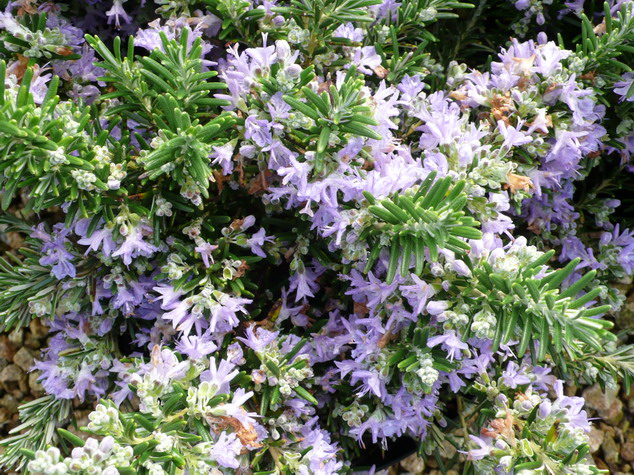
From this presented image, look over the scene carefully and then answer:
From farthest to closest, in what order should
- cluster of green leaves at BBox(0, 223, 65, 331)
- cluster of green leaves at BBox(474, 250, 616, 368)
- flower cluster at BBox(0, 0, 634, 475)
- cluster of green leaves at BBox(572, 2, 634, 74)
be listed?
cluster of green leaves at BBox(0, 223, 65, 331)
cluster of green leaves at BBox(572, 2, 634, 74)
flower cluster at BBox(0, 0, 634, 475)
cluster of green leaves at BBox(474, 250, 616, 368)

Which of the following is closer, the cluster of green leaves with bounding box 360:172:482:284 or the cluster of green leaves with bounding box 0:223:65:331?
the cluster of green leaves with bounding box 360:172:482:284

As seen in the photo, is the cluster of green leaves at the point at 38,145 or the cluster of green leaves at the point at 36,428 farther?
the cluster of green leaves at the point at 36,428

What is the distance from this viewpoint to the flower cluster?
5.27 feet

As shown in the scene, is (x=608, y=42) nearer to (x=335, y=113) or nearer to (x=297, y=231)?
(x=335, y=113)

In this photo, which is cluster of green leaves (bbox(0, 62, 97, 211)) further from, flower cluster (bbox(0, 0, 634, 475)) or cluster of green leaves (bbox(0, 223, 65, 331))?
cluster of green leaves (bbox(0, 223, 65, 331))

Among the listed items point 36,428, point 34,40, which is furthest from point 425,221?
point 36,428

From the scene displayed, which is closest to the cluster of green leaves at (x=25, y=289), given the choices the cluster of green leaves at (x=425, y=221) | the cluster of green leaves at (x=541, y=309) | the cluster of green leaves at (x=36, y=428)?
the cluster of green leaves at (x=36, y=428)

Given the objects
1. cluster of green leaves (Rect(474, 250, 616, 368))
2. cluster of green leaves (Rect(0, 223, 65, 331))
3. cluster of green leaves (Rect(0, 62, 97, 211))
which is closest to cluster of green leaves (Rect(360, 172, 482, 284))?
cluster of green leaves (Rect(474, 250, 616, 368))

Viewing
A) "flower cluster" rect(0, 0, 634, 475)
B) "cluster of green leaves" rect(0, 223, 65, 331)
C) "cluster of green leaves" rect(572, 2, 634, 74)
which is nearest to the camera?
"flower cluster" rect(0, 0, 634, 475)

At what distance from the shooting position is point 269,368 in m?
1.89

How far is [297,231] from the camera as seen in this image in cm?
213

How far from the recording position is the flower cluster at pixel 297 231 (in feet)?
5.27

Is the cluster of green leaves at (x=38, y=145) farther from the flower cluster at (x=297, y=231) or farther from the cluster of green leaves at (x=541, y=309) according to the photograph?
the cluster of green leaves at (x=541, y=309)

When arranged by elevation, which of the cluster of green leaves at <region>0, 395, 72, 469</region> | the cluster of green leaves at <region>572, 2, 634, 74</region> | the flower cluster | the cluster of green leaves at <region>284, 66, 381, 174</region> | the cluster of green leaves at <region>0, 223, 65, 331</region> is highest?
the cluster of green leaves at <region>572, 2, 634, 74</region>
